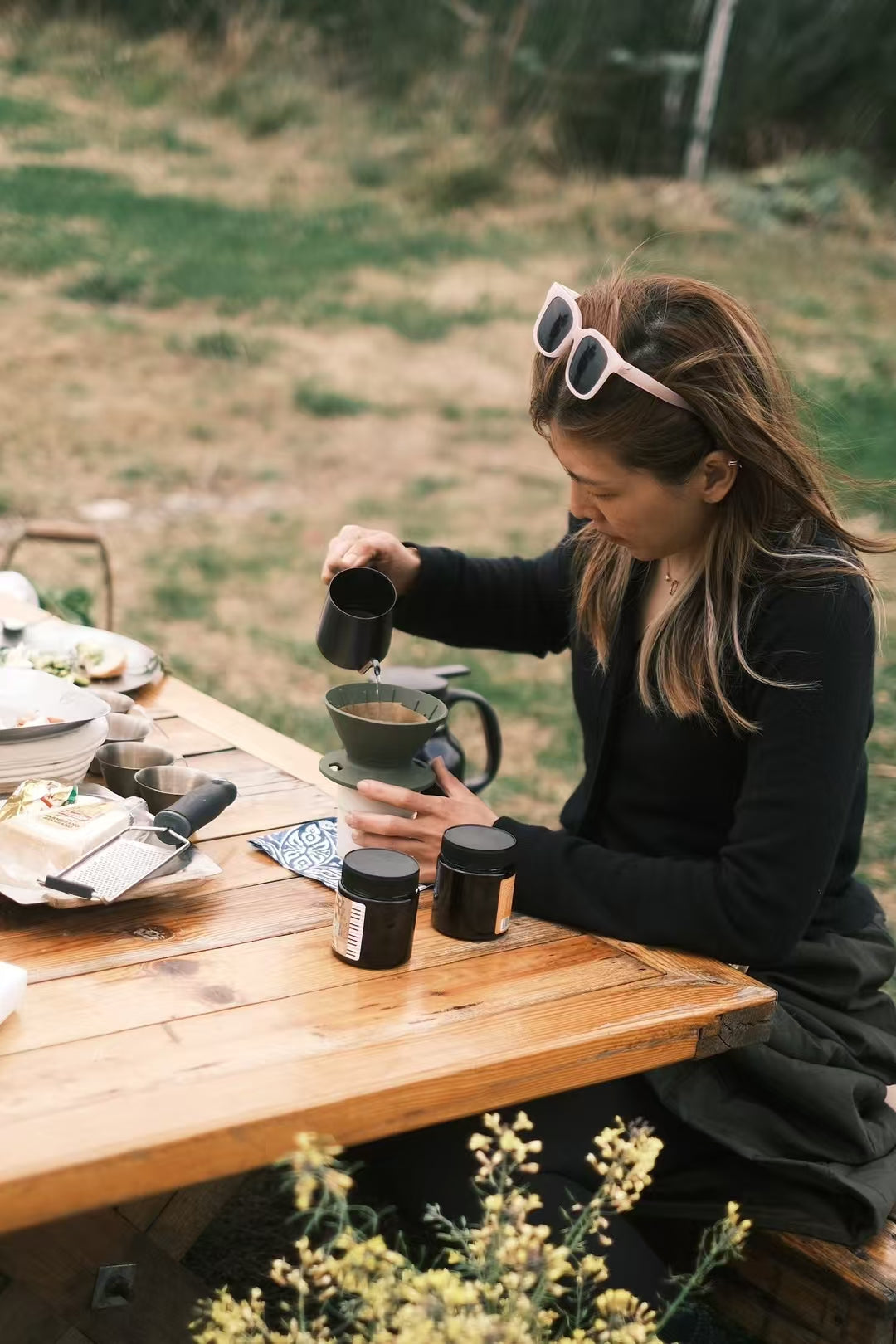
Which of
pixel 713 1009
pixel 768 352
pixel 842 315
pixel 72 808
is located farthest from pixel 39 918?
pixel 842 315

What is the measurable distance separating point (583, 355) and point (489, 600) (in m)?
0.81

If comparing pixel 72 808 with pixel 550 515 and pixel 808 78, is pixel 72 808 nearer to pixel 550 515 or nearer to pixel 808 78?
pixel 550 515

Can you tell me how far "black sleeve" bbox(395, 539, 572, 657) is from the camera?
9.13ft

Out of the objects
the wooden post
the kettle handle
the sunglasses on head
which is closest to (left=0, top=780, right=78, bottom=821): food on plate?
the sunglasses on head

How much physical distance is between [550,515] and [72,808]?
667 cm

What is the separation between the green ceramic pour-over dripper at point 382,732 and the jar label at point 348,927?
0.76 feet

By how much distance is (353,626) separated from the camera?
227 cm

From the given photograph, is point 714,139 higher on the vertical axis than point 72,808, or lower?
higher

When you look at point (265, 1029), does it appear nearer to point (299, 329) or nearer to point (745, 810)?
point (745, 810)

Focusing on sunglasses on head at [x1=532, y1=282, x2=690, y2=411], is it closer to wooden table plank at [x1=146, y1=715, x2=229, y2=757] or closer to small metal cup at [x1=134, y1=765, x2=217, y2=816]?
small metal cup at [x1=134, y1=765, x2=217, y2=816]

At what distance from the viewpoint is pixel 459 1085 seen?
1638mm

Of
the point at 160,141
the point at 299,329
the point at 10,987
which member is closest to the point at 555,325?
the point at 10,987

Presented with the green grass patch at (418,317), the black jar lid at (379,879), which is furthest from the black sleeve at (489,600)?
the green grass patch at (418,317)

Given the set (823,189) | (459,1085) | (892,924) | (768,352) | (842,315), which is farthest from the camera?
(823,189)
